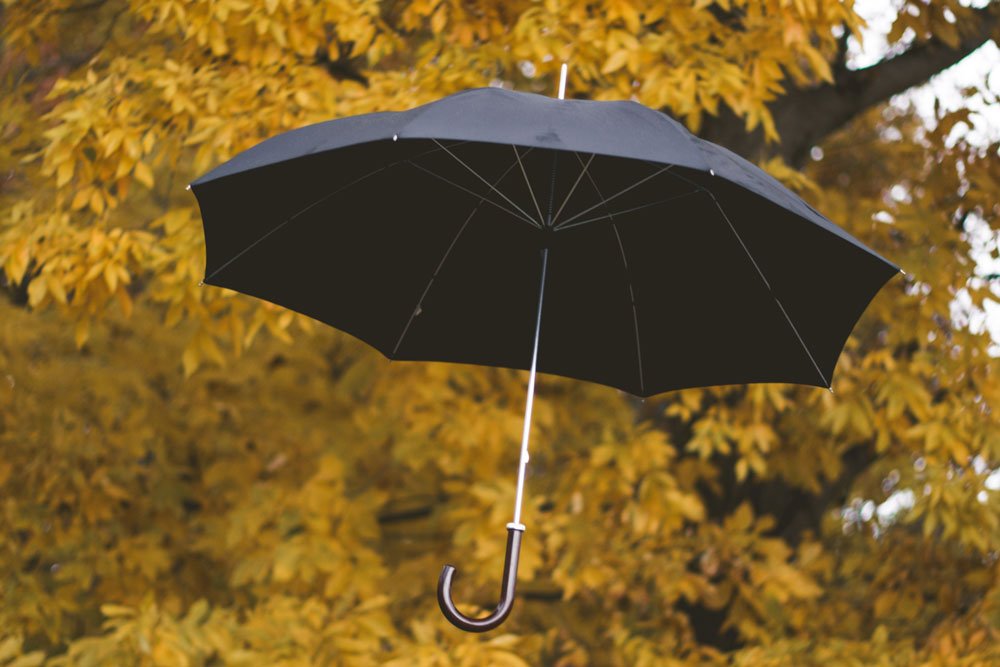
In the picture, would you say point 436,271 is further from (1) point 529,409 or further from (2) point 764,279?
(2) point 764,279

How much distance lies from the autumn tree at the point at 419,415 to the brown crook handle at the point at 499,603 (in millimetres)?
1149

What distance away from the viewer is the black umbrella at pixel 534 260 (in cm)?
232

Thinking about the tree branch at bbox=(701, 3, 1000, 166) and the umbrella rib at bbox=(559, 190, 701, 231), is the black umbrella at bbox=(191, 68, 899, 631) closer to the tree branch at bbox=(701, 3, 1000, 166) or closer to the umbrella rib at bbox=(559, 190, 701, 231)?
the umbrella rib at bbox=(559, 190, 701, 231)

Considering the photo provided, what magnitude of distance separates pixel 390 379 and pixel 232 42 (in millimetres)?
1598

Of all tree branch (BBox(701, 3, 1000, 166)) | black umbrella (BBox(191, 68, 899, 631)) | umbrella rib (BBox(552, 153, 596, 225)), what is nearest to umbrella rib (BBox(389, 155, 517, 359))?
black umbrella (BBox(191, 68, 899, 631))

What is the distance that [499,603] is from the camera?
2250 mm

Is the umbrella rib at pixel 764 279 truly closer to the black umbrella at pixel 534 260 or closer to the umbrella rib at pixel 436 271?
the black umbrella at pixel 534 260

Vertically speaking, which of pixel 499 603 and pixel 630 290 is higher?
pixel 630 290

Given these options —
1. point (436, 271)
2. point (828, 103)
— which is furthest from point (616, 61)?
point (828, 103)

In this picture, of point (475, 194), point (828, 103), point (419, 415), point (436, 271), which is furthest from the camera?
point (828, 103)

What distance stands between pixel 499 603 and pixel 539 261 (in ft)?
3.24

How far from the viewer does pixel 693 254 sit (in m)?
2.62

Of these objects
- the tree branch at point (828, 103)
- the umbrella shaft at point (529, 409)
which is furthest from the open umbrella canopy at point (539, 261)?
the tree branch at point (828, 103)

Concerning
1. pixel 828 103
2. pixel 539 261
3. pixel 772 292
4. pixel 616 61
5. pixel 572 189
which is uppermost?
pixel 828 103
